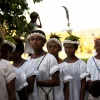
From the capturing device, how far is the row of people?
13.8ft

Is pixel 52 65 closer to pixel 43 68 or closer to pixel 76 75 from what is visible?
pixel 43 68

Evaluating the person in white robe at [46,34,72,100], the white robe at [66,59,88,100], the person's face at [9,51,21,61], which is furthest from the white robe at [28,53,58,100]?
the white robe at [66,59,88,100]

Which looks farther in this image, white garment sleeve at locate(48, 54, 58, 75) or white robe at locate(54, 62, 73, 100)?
white robe at locate(54, 62, 73, 100)

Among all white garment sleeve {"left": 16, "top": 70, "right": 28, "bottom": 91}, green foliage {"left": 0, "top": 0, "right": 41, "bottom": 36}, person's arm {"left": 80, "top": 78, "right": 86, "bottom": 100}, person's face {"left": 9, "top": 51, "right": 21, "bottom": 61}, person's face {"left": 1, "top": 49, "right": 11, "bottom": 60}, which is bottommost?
person's arm {"left": 80, "top": 78, "right": 86, "bottom": 100}

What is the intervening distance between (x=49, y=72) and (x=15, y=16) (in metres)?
3.72

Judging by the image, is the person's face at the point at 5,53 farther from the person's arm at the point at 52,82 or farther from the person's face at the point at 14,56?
the person's arm at the point at 52,82

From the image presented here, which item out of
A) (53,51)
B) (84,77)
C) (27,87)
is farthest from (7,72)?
(84,77)

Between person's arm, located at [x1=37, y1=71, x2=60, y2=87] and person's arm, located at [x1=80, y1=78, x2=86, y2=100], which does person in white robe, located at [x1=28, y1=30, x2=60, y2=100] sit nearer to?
person's arm, located at [x1=37, y1=71, x2=60, y2=87]

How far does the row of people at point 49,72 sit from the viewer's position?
166 inches

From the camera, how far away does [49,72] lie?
4582 millimetres

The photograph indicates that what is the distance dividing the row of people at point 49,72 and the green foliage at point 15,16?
94.1 inches

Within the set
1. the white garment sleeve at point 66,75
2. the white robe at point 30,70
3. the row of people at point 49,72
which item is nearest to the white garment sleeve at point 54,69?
the row of people at point 49,72

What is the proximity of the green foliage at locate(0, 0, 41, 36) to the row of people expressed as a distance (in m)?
2.39

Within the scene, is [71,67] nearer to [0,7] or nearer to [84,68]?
[84,68]
